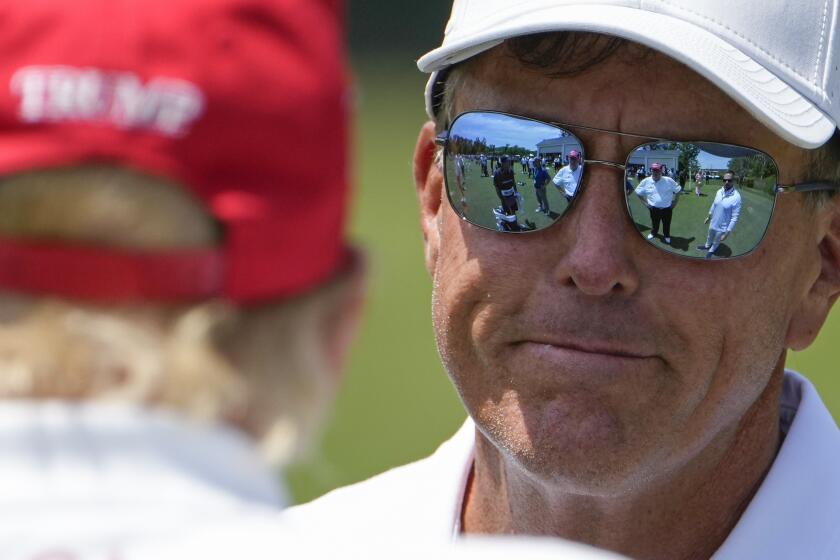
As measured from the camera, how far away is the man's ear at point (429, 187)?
2906mm

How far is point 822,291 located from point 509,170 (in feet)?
2.22

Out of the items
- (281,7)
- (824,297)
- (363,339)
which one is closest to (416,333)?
(363,339)

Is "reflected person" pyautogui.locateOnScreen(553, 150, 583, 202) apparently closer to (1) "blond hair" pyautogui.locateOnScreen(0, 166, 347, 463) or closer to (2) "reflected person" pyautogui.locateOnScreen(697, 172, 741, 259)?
(2) "reflected person" pyautogui.locateOnScreen(697, 172, 741, 259)

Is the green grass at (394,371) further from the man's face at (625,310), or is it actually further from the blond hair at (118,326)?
the blond hair at (118,326)

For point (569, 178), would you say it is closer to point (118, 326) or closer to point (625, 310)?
point (625, 310)

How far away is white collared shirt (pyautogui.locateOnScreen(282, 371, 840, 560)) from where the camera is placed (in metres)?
2.50

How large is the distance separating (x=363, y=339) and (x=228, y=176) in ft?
33.5

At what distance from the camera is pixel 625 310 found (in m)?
2.47

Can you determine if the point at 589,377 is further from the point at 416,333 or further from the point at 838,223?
the point at 416,333

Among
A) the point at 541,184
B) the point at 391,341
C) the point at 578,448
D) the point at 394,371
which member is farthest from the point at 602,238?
the point at 391,341

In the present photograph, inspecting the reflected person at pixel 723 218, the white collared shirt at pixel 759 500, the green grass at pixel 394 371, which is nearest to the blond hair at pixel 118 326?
the white collared shirt at pixel 759 500

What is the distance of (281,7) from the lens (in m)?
1.44

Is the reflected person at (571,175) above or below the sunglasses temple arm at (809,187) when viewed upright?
below

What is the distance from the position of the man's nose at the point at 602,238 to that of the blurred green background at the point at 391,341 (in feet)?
1.47
